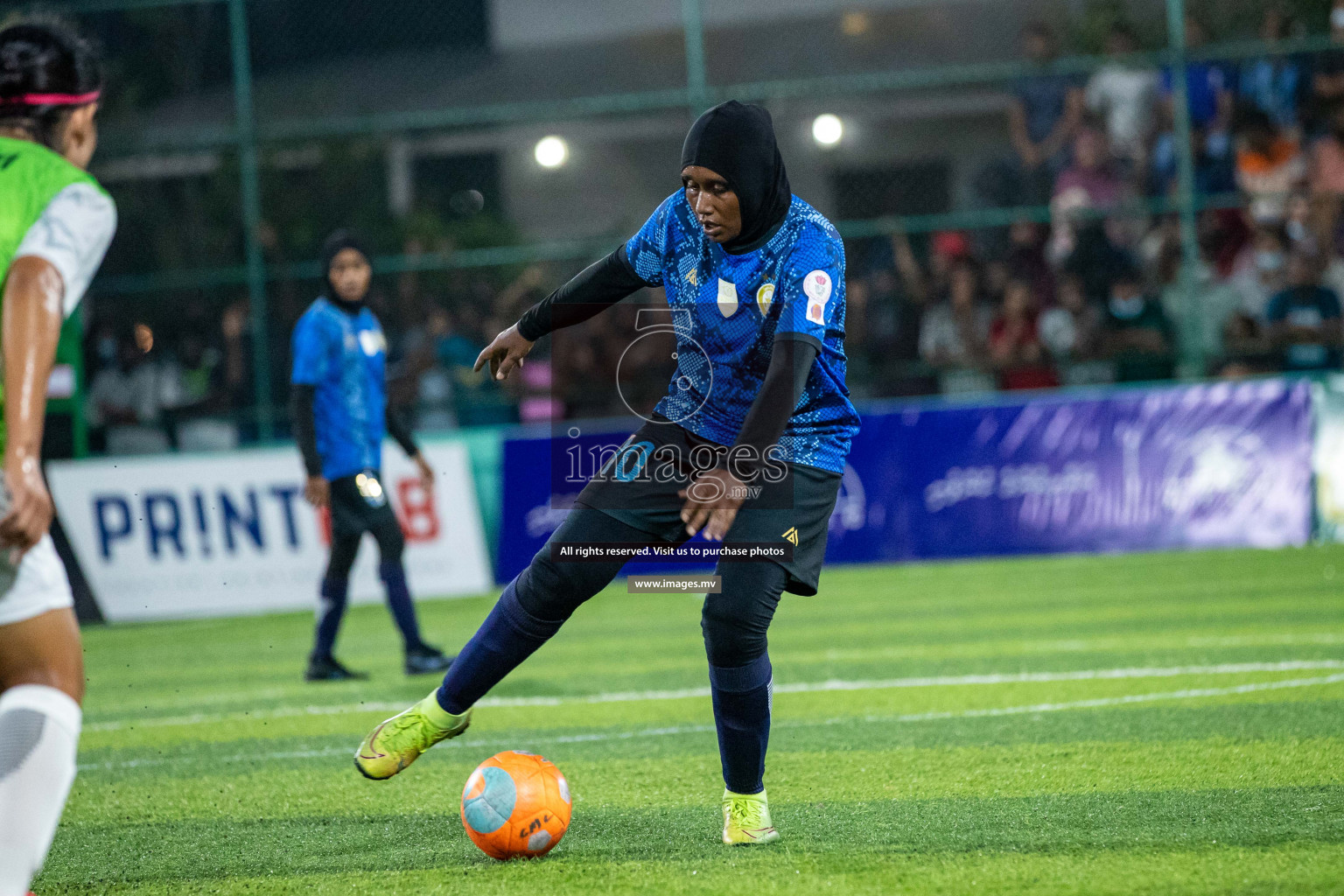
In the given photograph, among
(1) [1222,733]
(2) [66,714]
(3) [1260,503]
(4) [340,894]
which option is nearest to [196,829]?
(4) [340,894]

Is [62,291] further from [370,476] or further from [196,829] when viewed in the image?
[370,476]

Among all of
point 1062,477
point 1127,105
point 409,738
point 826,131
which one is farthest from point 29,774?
point 826,131

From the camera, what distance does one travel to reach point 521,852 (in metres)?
4.19

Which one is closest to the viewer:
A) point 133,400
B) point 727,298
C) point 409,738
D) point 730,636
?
point 730,636

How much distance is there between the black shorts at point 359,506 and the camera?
327 inches

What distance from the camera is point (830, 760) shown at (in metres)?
5.56

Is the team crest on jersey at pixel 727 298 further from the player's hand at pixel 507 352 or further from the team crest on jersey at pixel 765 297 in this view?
the player's hand at pixel 507 352

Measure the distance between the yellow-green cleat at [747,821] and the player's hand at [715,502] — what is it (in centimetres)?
85

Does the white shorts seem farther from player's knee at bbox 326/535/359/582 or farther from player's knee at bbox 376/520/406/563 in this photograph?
player's knee at bbox 326/535/359/582

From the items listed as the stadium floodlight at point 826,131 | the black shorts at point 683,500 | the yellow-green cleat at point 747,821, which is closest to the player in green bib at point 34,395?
the black shorts at point 683,500

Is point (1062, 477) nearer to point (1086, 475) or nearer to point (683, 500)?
point (1086, 475)

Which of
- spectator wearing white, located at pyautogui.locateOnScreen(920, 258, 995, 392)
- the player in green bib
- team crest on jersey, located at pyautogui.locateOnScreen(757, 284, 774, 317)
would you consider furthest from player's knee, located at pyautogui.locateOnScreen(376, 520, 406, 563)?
spectator wearing white, located at pyautogui.locateOnScreen(920, 258, 995, 392)

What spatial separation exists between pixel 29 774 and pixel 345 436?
5489 mm

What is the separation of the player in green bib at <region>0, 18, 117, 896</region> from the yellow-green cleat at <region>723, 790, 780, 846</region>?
186 cm
